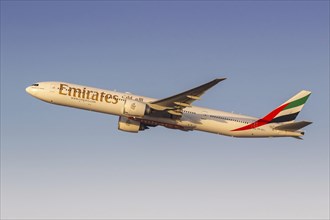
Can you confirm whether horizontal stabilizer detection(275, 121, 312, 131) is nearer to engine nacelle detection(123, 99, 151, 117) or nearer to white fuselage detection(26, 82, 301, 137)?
white fuselage detection(26, 82, 301, 137)

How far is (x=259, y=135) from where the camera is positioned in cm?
6650

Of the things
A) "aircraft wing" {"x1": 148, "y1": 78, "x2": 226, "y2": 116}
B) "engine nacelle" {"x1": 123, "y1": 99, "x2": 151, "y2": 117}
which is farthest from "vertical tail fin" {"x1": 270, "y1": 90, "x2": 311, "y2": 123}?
"engine nacelle" {"x1": 123, "y1": 99, "x2": 151, "y2": 117}

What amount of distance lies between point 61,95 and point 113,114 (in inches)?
251

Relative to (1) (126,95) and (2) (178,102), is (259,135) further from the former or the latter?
(1) (126,95)

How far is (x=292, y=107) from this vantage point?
68.4 meters

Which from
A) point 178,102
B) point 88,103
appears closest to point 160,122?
point 178,102

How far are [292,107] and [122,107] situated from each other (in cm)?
2161

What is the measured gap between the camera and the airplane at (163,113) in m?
61.4

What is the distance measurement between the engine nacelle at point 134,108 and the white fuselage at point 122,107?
1.23m

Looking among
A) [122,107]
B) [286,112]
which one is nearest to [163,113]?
[122,107]

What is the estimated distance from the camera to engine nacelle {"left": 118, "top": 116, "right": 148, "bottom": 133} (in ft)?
214

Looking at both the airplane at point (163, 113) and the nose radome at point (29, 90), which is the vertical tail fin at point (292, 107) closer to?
the airplane at point (163, 113)

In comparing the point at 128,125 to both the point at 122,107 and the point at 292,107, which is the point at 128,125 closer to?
the point at 122,107

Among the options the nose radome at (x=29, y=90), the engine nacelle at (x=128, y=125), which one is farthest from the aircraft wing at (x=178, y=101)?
the nose radome at (x=29, y=90)
